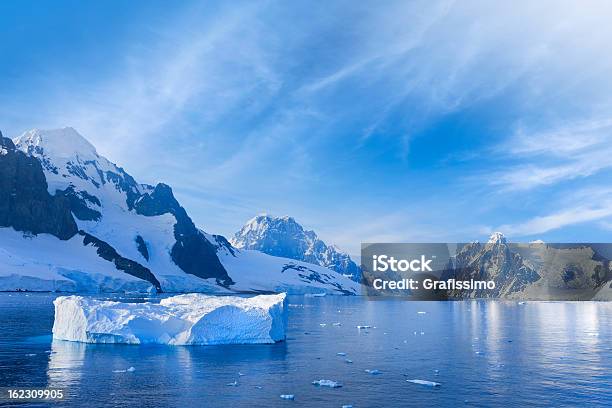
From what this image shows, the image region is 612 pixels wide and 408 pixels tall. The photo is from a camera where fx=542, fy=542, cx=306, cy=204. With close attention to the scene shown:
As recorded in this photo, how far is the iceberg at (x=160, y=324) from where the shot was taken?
53.5m

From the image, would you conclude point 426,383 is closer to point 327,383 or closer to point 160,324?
point 327,383

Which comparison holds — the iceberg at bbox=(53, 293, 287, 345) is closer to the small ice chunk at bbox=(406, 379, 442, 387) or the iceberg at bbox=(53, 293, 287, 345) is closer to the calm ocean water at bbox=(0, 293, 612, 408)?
the calm ocean water at bbox=(0, 293, 612, 408)

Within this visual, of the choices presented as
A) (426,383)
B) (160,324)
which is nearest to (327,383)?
(426,383)

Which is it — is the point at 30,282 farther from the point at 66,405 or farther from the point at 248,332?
the point at 66,405

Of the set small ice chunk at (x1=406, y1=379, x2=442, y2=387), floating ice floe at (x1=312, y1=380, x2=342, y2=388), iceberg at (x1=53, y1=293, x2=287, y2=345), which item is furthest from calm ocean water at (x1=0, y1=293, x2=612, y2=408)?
iceberg at (x1=53, y1=293, x2=287, y2=345)

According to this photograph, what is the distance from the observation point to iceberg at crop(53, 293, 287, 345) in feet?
175

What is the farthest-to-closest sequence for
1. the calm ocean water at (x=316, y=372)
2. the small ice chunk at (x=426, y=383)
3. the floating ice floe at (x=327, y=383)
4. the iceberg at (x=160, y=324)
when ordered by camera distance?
the iceberg at (x=160, y=324), the small ice chunk at (x=426, y=383), the floating ice floe at (x=327, y=383), the calm ocean water at (x=316, y=372)

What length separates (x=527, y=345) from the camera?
6109 cm

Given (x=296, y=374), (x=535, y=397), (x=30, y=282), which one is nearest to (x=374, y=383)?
(x=296, y=374)

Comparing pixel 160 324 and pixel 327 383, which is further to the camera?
pixel 160 324

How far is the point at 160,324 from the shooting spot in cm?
5400

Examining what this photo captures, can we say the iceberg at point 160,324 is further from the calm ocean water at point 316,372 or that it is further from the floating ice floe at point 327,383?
the floating ice floe at point 327,383

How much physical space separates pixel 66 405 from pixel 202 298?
43.4 meters

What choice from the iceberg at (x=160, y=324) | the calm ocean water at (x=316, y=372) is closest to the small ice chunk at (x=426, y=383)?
the calm ocean water at (x=316, y=372)
